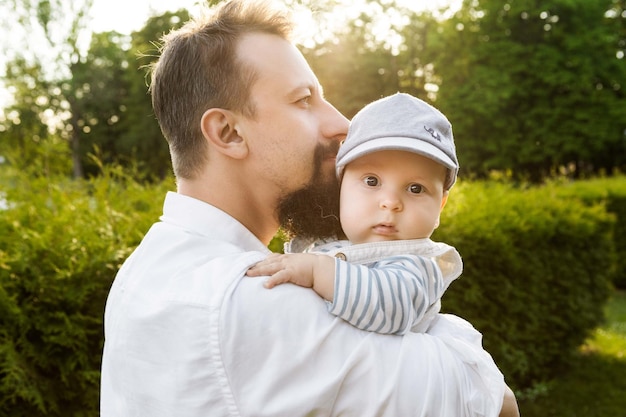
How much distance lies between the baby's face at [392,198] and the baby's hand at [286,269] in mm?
312

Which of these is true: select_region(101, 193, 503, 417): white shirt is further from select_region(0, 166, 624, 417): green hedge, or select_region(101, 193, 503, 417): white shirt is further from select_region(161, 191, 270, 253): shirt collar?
select_region(0, 166, 624, 417): green hedge

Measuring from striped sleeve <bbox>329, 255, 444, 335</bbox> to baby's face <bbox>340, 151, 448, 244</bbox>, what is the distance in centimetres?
14

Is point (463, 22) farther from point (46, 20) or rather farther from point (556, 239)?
point (556, 239)

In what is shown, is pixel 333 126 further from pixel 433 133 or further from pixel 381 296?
pixel 381 296

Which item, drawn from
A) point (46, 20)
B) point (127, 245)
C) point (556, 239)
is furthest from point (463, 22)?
point (127, 245)

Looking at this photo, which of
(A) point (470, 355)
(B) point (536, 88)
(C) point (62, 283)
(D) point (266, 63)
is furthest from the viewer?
(B) point (536, 88)

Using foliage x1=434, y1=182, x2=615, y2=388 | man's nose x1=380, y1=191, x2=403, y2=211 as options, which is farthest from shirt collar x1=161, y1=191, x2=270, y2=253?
foliage x1=434, y1=182, x2=615, y2=388

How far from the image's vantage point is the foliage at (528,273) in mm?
6113

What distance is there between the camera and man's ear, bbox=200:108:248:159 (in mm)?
2082

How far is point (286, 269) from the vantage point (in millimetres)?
1632

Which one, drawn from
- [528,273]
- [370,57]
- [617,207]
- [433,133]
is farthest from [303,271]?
[370,57]

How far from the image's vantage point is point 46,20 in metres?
39.7

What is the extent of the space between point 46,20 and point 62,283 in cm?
4066

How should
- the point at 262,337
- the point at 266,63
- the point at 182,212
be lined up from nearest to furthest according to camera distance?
1. the point at 262,337
2. the point at 182,212
3. the point at 266,63
